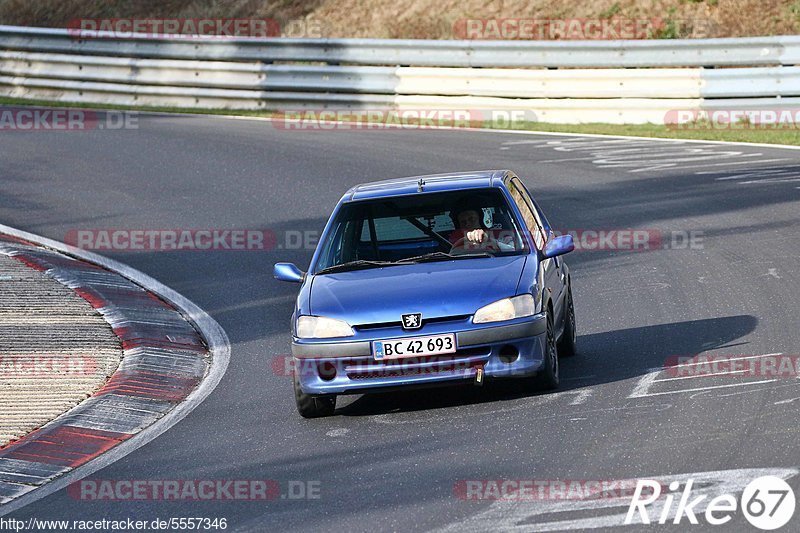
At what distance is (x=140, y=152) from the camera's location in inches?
867

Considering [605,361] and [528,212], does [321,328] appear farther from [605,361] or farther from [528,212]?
[605,361]

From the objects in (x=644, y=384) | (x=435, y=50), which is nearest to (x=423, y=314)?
(x=644, y=384)

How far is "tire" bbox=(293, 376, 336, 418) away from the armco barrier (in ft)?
46.9

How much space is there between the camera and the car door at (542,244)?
381 inches

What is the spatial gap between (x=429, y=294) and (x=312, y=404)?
3.63ft

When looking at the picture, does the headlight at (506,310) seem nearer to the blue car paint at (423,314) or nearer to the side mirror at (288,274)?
the blue car paint at (423,314)

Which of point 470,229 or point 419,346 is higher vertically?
point 470,229

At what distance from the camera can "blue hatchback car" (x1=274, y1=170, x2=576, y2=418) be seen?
878 centimetres

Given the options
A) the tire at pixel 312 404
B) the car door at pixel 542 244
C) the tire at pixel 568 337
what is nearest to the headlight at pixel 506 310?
the car door at pixel 542 244

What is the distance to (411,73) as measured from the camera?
81.8ft

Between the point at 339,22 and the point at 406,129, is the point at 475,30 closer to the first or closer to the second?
the point at 339,22

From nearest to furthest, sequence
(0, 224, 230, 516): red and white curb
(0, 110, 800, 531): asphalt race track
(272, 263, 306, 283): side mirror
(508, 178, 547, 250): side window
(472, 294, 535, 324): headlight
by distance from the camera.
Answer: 1. (0, 110, 800, 531): asphalt race track
2. (0, 224, 230, 516): red and white curb
3. (472, 294, 535, 324): headlight
4. (272, 263, 306, 283): side mirror
5. (508, 178, 547, 250): side window

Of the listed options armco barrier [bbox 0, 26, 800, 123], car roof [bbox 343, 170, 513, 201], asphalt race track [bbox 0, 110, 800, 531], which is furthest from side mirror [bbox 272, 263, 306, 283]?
armco barrier [bbox 0, 26, 800, 123]

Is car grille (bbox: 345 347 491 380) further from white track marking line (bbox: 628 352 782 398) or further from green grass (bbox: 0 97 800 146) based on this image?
green grass (bbox: 0 97 800 146)
